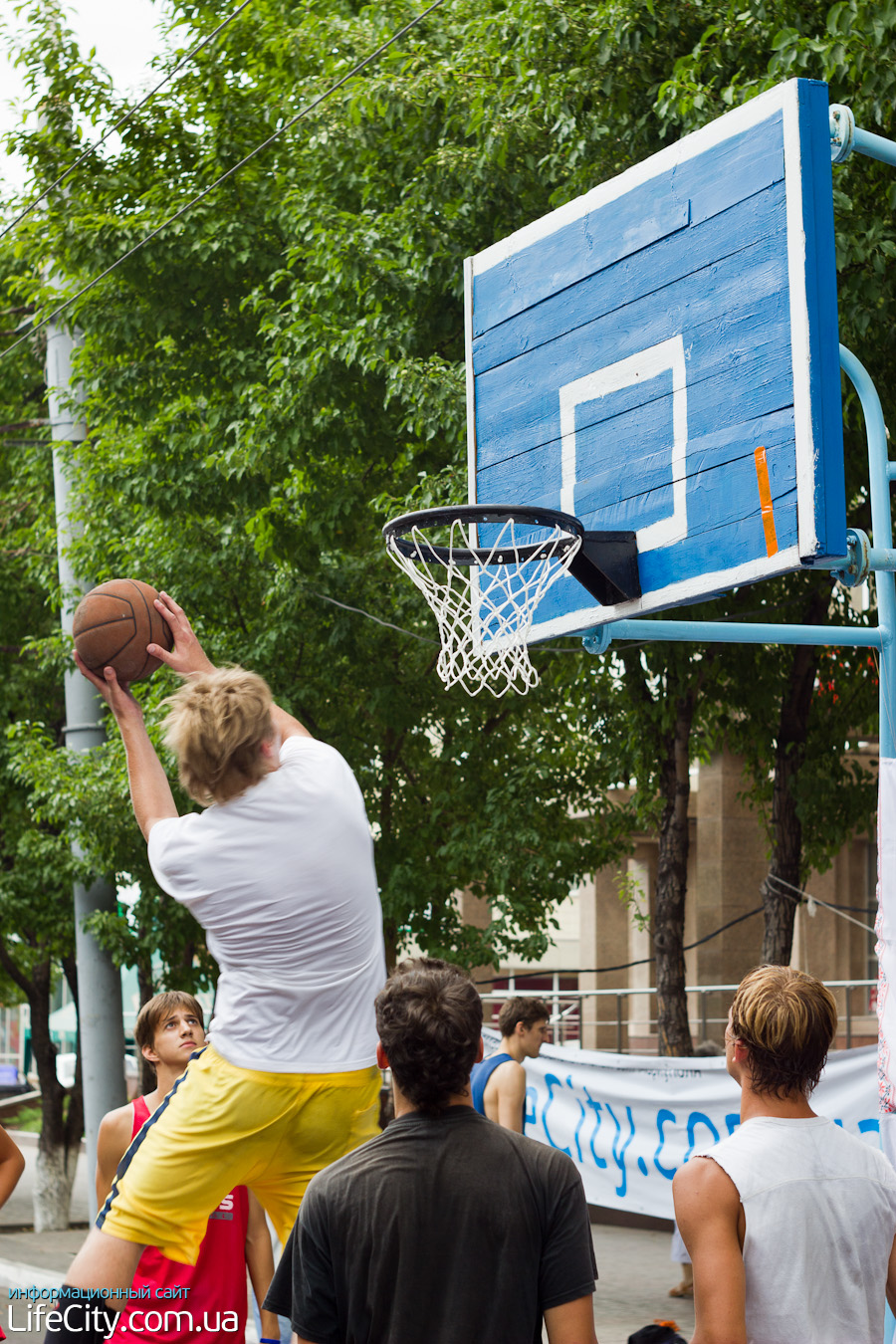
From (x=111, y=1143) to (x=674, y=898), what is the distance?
19.9 feet

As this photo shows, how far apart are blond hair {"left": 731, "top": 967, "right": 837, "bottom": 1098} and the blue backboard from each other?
6.67ft

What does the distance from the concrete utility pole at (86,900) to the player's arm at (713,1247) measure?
9.84m

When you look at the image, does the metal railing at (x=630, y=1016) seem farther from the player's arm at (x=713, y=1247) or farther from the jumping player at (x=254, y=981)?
the player's arm at (x=713, y=1247)

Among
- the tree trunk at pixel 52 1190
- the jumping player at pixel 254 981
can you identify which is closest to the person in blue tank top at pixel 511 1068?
the jumping player at pixel 254 981

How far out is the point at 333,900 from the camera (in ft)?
12.3

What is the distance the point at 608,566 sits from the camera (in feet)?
18.7

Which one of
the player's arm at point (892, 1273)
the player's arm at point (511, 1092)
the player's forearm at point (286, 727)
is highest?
the player's forearm at point (286, 727)

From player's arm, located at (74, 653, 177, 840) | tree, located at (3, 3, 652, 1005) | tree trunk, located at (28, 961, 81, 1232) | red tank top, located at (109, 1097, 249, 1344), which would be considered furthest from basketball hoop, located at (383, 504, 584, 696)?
tree trunk, located at (28, 961, 81, 1232)

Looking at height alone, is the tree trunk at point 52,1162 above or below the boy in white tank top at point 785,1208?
below

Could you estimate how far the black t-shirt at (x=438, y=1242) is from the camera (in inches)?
113

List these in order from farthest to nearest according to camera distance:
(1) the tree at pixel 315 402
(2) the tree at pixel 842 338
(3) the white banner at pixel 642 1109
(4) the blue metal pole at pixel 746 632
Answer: (1) the tree at pixel 315 402, (3) the white banner at pixel 642 1109, (2) the tree at pixel 842 338, (4) the blue metal pole at pixel 746 632

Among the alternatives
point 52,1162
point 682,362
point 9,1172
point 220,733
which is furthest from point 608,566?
point 52,1162

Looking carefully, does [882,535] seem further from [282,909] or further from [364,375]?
[364,375]

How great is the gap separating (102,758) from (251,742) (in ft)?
31.0
